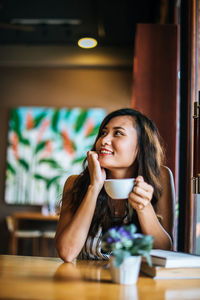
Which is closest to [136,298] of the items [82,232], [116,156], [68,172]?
[82,232]

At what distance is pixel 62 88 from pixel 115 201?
15.0 feet

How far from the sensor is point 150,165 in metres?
1.53

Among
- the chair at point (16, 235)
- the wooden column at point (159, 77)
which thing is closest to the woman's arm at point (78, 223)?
the wooden column at point (159, 77)

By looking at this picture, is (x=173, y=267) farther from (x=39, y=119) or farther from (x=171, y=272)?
(x=39, y=119)

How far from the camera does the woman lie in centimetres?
131

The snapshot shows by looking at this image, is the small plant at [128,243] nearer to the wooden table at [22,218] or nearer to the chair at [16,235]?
the wooden table at [22,218]

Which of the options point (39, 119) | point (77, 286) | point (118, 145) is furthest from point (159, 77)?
point (39, 119)

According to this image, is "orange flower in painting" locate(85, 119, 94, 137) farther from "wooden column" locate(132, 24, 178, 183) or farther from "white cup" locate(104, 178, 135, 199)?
"white cup" locate(104, 178, 135, 199)

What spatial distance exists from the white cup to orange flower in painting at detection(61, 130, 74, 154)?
4.47 meters

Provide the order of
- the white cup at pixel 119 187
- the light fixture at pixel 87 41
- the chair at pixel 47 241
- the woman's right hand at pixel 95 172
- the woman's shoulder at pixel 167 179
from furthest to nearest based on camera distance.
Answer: the chair at pixel 47 241
the light fixture at pixel 87 41
the woman's shoulder at pixel 167 179
the woman's right hand at pixel 95 172
the white cup at pixel 119 187

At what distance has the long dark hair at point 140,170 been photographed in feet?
4.87

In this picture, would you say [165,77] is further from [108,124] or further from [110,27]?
[110,27]

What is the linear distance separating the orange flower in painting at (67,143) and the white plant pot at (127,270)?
4.76 meters

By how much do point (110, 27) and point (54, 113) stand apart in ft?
5.23
